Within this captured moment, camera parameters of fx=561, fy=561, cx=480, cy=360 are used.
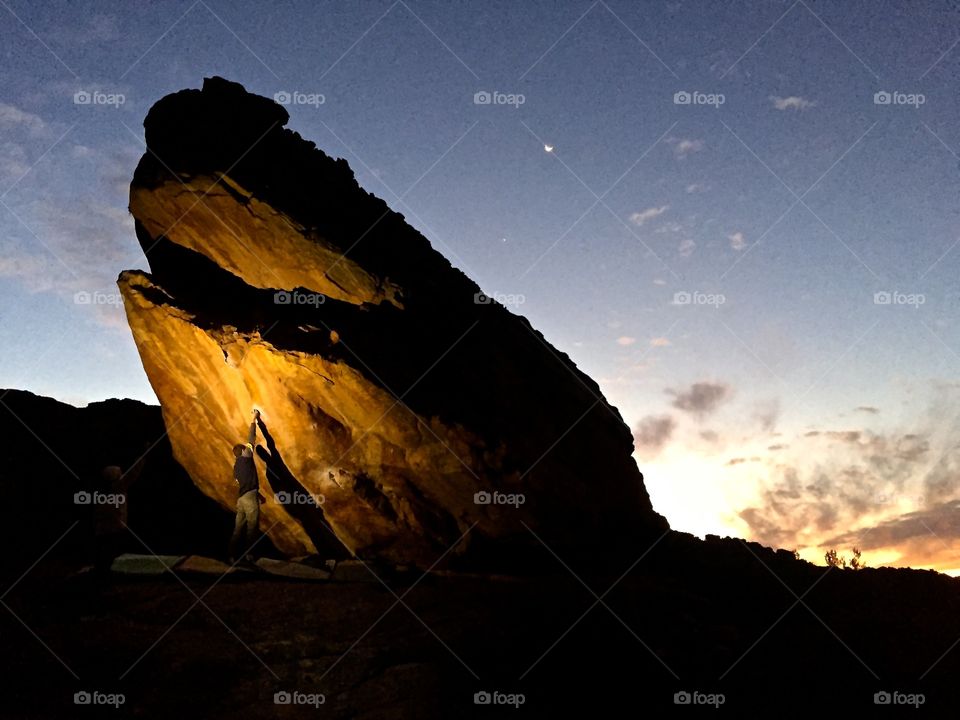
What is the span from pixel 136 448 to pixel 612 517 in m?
16.1

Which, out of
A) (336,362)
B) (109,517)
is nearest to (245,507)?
(109,517)

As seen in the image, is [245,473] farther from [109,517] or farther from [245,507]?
[109,517]

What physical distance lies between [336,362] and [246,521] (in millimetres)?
3820

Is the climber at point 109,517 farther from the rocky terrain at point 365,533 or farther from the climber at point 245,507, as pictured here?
the climber at point 245,507

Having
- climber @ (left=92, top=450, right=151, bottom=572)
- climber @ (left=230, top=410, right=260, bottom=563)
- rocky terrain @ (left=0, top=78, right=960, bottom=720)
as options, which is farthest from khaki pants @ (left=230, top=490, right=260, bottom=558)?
climber @ (left=92, top=450, right=151, bottom=572)

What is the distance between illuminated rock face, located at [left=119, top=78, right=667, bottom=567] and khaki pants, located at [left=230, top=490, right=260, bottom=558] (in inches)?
78.0

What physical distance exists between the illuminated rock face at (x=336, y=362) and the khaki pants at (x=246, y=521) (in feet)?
6.50

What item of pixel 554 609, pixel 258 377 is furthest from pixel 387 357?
pixel 554 609

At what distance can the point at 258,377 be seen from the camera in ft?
44.0

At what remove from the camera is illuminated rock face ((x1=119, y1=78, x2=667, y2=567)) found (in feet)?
42.9

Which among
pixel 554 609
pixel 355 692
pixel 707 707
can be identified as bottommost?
pixel 707 707

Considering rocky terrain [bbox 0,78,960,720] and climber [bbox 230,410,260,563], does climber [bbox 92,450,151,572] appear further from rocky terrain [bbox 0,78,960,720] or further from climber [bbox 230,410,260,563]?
climber [bbox 230,410,260,563]

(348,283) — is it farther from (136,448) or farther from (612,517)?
(136,448)

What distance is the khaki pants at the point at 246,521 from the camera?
11477 mm
